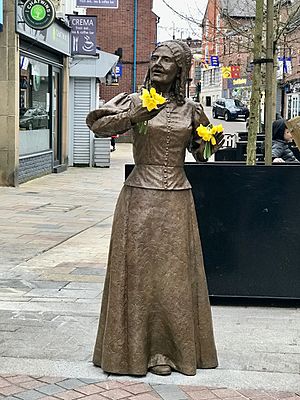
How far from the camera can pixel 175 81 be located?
4.25 meters

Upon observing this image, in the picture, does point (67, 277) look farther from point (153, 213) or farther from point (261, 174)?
point (153, 213)

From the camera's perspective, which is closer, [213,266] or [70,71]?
[213,266]

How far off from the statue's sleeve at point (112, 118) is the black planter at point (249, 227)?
69.2 inches

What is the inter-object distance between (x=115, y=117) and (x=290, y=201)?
2.29 meters

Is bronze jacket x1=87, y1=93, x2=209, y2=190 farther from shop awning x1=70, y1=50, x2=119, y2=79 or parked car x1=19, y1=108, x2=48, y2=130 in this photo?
shop awning x1=70, y1=50, x2=119, y2=79

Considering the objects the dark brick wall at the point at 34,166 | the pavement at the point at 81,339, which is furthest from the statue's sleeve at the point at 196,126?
the dark brick wall at the point at 34,166

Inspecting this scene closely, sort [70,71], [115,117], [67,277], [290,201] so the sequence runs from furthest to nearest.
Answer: [70,71], [67,277], [290,201], [115,117]

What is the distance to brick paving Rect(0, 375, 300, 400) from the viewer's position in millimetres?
3879

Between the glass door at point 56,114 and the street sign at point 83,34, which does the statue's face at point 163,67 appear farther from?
the street sign at point 83,34

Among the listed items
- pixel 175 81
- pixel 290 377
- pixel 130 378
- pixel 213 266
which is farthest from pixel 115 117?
pixel 213 266

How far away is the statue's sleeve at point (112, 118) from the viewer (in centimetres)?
400

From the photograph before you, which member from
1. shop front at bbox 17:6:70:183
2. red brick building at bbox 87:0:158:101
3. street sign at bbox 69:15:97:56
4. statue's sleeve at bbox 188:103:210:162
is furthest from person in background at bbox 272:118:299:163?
red brick building at bbox 87:0:158:101

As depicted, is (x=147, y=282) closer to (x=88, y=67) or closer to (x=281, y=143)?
(x=281, y=143)

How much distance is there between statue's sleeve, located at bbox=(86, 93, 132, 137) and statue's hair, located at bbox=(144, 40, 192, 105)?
20 cm
